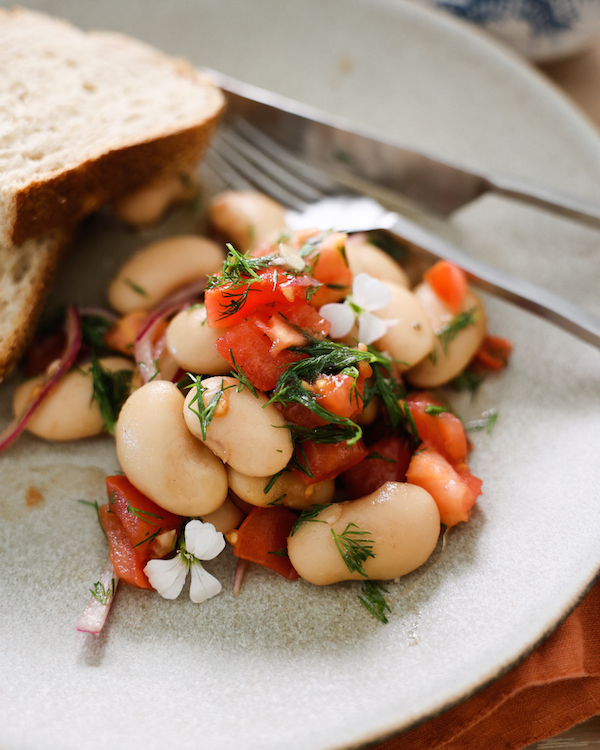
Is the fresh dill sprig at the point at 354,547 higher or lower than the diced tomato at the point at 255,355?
lower

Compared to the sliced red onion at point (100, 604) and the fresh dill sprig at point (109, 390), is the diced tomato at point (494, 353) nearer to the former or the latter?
the fresh dill sprig at point (109, 390)

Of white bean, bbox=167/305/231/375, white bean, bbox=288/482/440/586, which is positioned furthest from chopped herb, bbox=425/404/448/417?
white bean, bbox=167/305/231/375

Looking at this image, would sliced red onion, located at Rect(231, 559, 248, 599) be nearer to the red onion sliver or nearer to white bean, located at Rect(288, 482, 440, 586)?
white bean, located at Rect(288, 482, 440, 586)

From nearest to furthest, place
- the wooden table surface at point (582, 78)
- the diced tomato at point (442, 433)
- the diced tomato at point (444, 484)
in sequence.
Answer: the diced tomato at point (444, 484) < the diced tomato at point (442, 433) < the wooden table surface at point (582, 78)

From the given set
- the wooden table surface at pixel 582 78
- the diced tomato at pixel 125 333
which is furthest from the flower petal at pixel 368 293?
the wooden table surface at pixel 582 78

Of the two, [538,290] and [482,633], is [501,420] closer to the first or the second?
[538,290]

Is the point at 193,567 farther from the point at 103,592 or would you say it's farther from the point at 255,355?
the point at 255,355
